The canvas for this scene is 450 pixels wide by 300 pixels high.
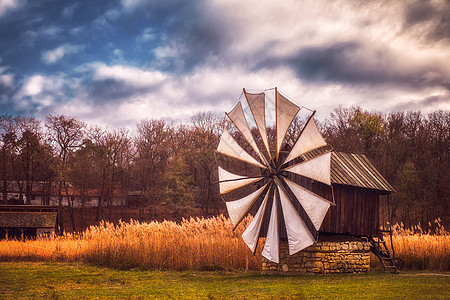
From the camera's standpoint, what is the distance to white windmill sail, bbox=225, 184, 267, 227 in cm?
1748

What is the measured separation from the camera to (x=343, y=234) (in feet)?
60.3

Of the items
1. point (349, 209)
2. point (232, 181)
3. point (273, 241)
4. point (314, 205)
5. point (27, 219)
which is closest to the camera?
point (314, 205)

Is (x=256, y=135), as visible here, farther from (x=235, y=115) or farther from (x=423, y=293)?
(x=423, y=293)

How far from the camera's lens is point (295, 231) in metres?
16.2

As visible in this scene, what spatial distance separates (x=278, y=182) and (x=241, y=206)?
1693 mm

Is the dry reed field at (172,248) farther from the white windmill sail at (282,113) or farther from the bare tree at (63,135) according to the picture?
the bare tree at (63,135)

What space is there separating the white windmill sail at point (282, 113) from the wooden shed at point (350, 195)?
1.97 metres

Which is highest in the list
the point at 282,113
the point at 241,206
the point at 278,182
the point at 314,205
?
the point at 282,113

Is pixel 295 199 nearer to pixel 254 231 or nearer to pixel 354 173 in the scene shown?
pixel 254 231

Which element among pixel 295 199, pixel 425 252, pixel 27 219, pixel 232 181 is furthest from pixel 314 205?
pixel 27 219

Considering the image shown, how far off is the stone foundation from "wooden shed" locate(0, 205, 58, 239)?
2014 cm

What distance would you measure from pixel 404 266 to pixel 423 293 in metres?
8.37

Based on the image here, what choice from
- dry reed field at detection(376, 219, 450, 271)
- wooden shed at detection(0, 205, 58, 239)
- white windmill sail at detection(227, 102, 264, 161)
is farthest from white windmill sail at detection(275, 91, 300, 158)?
wooden shed at detection(0, 205, 58, 239)

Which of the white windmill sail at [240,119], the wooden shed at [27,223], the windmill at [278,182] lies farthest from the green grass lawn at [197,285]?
the wooden shed at [27,223]
